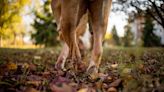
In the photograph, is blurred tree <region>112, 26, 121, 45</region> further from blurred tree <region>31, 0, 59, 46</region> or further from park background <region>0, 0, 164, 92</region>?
park background <region>0, 0, 164, 92</region>

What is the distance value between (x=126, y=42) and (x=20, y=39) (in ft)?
83.1

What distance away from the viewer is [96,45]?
227 inches

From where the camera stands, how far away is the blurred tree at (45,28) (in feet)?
136

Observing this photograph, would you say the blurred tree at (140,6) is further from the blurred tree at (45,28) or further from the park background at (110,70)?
the blurred tree at (45,28)

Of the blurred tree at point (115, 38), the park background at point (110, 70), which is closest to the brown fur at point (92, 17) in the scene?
the park background at point (110, 70)

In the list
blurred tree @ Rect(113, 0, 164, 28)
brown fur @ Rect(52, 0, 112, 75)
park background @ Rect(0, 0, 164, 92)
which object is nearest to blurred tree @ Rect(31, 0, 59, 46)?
park background @ Rect(0, 0, 164, 92)

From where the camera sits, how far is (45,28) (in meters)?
42.2

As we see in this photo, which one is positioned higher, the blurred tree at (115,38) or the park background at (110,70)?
the park background at (110,70)

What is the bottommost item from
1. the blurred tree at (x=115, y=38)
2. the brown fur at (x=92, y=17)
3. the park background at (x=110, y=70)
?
the blurred tree at (x=115, y=38)

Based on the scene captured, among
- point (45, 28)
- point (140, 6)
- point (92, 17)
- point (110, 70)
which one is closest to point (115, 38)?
point (45, 28)

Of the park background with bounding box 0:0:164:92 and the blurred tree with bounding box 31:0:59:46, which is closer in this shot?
the park background with bounding box 0:0:164:92

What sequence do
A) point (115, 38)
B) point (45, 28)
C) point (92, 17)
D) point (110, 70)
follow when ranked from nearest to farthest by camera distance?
point (110, 70), point (92, 17), point (45, 28), point (115, 38)

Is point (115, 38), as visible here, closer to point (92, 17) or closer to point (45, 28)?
point (45, 28)

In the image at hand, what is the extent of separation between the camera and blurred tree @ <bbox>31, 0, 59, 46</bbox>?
41469 millimetres
